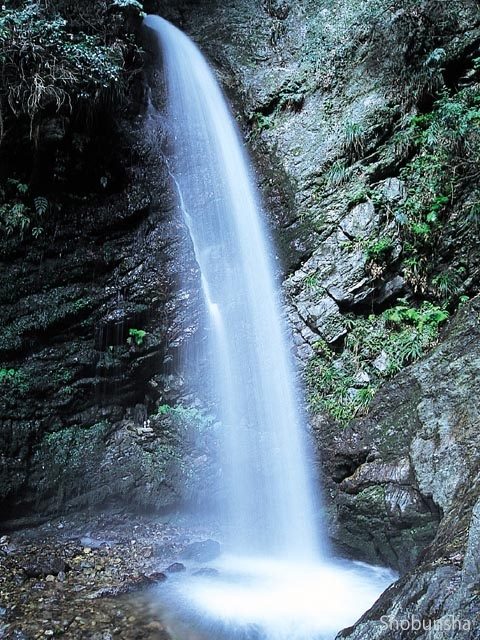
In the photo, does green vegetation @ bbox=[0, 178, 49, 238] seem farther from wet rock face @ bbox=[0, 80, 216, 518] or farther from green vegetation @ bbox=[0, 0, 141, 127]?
green vegetation @ bbox=[0, 0, 141, 127]

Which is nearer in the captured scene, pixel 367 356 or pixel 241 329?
pixel 367 356

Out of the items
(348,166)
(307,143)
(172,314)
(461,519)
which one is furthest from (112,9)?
(461,519)

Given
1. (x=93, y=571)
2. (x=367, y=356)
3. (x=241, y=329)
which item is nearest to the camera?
(x=93, y=571)

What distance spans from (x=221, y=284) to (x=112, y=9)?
544cm

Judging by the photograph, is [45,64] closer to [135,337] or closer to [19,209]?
[19,209]

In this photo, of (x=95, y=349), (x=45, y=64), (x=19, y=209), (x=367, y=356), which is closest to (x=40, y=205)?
(x=19, y=209)

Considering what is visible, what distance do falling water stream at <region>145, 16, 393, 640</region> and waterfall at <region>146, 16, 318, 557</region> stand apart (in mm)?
17

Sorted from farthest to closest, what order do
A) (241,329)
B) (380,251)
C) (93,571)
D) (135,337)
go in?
(241,329) < (135,337) < (380,251) < (93,571)

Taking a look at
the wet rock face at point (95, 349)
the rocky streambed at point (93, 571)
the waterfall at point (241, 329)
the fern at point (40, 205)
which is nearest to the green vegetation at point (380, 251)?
the waterfall at point (241, 329)

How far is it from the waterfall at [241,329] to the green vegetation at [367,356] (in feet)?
1.65

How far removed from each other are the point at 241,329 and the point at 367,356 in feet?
6.88

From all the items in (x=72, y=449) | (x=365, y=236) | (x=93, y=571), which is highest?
(x=365, y=236)

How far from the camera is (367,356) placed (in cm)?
668

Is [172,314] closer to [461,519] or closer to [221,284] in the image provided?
[221,284]
